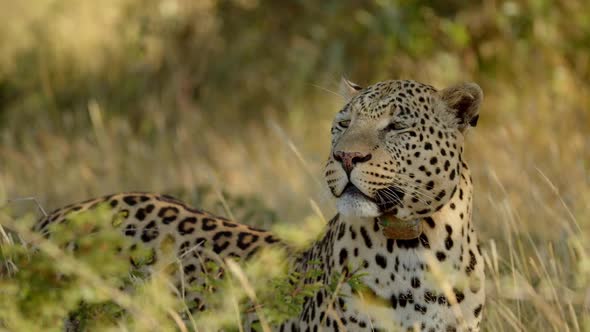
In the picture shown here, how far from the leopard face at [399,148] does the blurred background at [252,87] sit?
2891 mm

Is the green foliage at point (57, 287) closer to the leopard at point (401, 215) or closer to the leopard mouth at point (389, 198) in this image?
the leopard at point (401, 215)

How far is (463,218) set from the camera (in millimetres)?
4965

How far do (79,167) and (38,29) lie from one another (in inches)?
206

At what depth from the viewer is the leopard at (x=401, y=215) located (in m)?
4.71

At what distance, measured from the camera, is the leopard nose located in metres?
4.66

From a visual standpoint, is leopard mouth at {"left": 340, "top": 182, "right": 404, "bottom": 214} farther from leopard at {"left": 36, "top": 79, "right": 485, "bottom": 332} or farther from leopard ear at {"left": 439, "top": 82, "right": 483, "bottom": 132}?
leopard ear at {"left": 439, "top": 82, "right": 483, "bottom": 132}

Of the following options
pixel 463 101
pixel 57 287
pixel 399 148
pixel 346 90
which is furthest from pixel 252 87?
pixel 57 287

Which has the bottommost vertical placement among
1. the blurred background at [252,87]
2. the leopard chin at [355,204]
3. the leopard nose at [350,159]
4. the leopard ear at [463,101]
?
the blurred background at [252,87]

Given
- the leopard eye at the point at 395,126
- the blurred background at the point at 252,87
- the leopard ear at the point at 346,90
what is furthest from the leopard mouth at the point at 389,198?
the blurred background at the point at 252,87

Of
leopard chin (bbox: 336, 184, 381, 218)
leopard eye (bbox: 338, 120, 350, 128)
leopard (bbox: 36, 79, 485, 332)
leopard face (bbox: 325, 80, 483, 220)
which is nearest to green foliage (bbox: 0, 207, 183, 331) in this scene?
leopard (bbox: 36, 79, 485, 332)

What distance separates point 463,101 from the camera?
5.05 m

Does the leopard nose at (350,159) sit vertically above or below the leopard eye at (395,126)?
below

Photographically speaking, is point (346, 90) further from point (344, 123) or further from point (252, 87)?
point (252, 87)

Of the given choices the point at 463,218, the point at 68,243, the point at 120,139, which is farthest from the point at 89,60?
the point at 463,218
